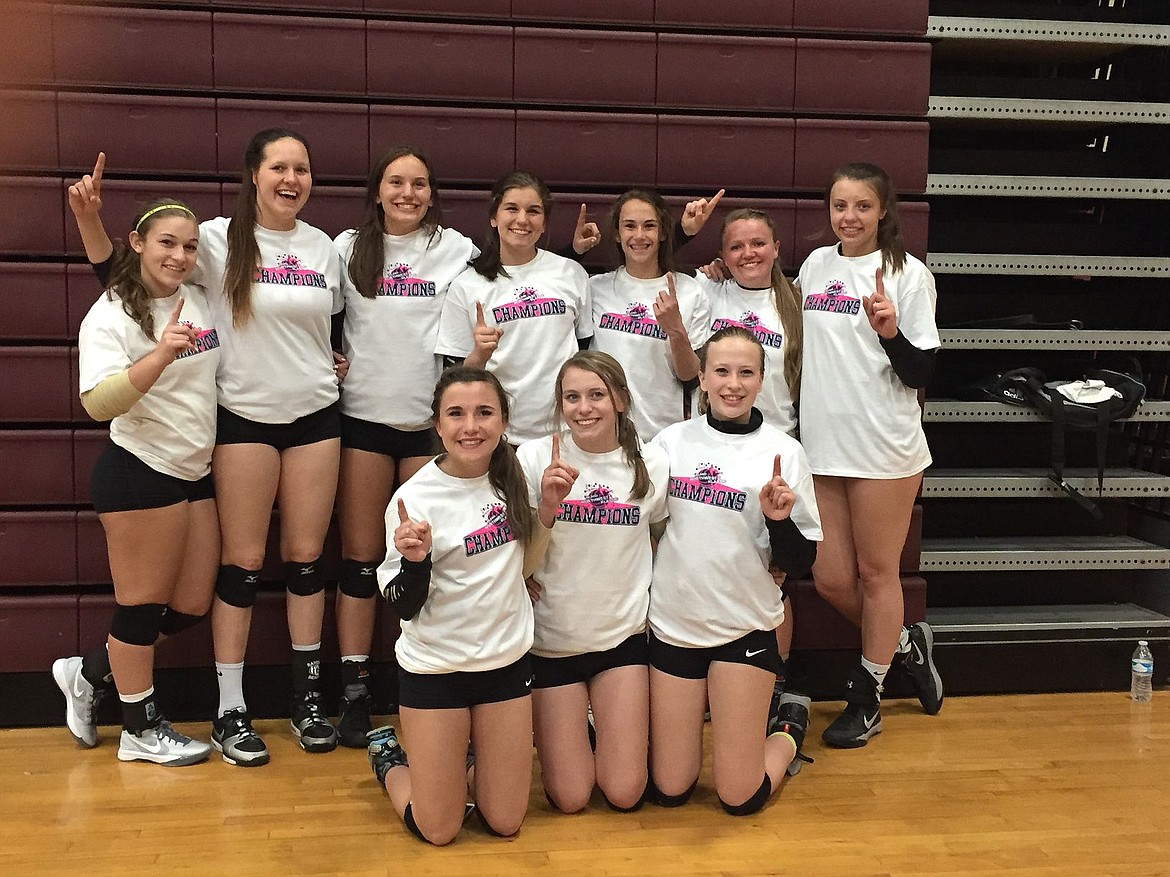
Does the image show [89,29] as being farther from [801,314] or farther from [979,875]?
[979,875]

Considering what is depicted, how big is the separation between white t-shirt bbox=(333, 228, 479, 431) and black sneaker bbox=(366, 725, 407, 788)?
2.64 ft

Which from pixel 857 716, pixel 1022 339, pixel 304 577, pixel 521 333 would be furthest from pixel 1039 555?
pixel 304 577

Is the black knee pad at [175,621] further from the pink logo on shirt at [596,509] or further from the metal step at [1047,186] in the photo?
the metal step at [1047,186]

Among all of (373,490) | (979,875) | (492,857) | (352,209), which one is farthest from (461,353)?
(979,875)

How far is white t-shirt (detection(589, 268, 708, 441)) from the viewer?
9.86 ft

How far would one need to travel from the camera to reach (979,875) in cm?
235

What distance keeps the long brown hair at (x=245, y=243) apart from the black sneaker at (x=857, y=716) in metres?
1.94

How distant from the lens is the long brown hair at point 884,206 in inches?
118

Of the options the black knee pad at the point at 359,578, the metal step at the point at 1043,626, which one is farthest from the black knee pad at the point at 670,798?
the metal step at the point at 1043,626

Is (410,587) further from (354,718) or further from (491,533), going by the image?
(354,718)

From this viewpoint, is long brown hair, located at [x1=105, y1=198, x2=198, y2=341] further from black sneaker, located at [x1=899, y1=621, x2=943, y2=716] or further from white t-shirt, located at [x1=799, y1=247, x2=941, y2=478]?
black sneaker, located at [x1=899, y1=621, x2=943, y2=716]

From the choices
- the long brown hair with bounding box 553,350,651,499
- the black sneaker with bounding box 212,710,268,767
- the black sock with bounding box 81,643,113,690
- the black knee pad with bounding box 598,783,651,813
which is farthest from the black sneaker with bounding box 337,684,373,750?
the long brown hair with bounding box 553,350,651,499

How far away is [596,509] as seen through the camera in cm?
261

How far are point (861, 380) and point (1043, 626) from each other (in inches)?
44.9
